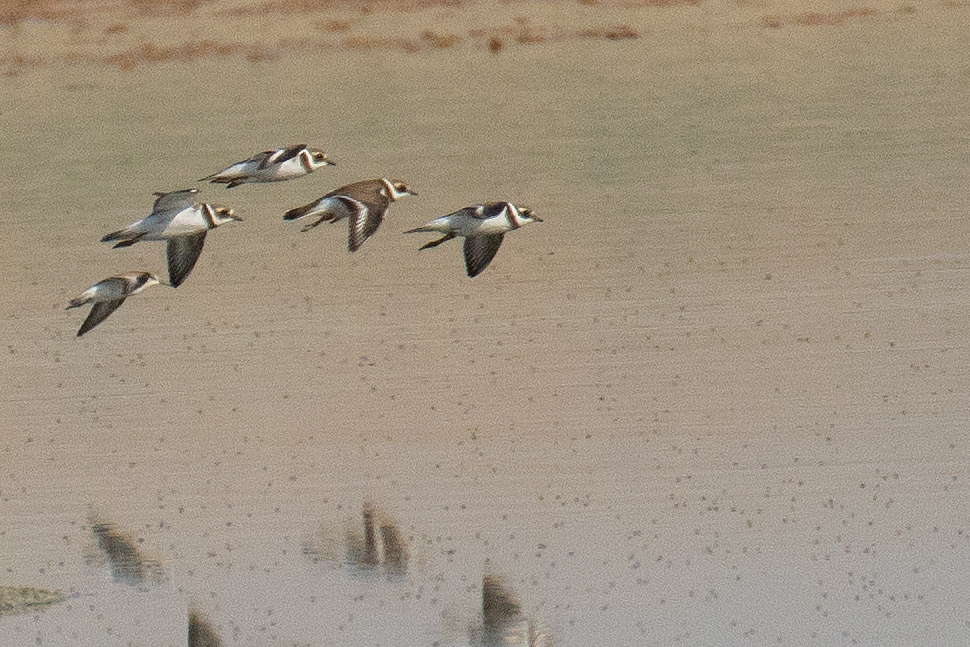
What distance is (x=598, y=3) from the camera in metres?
41.8

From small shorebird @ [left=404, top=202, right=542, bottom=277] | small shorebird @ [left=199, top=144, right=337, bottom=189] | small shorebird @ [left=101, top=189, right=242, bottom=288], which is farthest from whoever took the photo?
small shorebird @ [left=199, top=144, right=337, bottom=189]

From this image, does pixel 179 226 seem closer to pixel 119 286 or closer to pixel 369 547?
pixel 119 286

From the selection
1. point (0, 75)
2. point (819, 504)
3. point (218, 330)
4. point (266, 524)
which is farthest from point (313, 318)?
point (0, 75)

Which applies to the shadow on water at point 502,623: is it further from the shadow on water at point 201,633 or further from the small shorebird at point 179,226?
the small shorebird at point 179,226

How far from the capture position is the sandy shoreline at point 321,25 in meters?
40.9

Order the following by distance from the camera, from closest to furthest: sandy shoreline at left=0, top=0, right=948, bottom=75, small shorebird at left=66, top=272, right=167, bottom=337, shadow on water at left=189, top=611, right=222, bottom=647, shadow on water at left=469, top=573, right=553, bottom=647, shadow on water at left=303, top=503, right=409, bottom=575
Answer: shadow on water at left=469, top=573, right=553, bottom=647
shadow on water at left=189, top=611, right=222, bottom=647
shadow on water at left=303, top=503, right=409, bottom=575
small shorebird at left=66, top=272, right=167, bottom=337
sandy shoreline at left=0, top=0, right=948, bottom=75

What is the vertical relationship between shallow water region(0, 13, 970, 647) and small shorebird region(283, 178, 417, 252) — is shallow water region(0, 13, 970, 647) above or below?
below

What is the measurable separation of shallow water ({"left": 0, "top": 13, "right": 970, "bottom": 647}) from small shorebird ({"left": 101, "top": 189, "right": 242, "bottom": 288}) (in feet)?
5.79

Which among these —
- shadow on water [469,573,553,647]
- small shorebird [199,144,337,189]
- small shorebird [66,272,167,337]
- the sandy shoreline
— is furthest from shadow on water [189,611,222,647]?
the sandy shoreline

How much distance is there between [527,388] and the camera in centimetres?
2069

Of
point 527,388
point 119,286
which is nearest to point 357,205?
point 119,286

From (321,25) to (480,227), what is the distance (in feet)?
75.9

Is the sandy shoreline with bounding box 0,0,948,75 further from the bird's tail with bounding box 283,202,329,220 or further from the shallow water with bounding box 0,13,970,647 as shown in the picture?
the bird's tail with bounding box 283,202,329,220

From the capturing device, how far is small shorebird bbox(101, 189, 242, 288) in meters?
19.0
